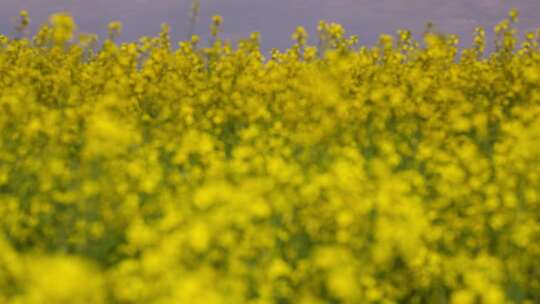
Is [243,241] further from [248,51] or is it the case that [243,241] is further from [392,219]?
[248,51]

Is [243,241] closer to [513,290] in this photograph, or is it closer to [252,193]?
[252,193]

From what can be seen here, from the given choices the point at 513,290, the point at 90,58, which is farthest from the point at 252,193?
the point at 90,58

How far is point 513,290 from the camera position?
4109mm

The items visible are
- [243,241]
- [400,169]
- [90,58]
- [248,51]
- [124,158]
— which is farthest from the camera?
[90,58]

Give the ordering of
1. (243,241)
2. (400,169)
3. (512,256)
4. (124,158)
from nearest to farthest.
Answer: (243,241) < (512,256) < (124,158) < (400,169)

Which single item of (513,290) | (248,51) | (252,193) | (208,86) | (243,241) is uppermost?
(248,51)

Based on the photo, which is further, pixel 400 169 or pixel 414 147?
pixel 414 147

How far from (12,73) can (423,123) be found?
4.58 metres

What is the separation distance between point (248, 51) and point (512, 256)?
5299 mm

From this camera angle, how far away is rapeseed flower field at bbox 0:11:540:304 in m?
3.63

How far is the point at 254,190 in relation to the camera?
4238mm

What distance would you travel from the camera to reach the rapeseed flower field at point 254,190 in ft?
11.9

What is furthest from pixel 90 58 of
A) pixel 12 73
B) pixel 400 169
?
pixel 400 169

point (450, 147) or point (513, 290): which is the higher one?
point (450, 147)
